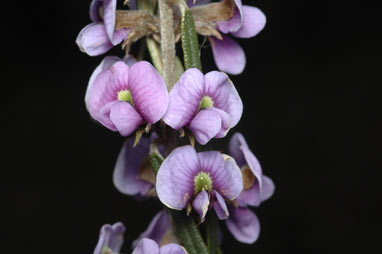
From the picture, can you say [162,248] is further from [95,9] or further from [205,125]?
[95,9]

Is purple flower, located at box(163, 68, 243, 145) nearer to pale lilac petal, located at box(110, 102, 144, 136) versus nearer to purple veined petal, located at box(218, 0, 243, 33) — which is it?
pale lilac petal, located at box(110, 102, 144, 136)

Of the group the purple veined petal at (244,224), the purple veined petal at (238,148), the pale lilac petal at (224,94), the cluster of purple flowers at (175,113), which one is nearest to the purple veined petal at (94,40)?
the cluster of purple flowers at (175,113)

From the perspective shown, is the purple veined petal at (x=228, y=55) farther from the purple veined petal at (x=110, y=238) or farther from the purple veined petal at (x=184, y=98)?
the purple veined petal at (x=110, y=238)

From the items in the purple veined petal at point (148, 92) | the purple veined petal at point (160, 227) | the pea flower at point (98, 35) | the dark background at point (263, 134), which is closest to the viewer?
the purple veined petal at point (148, 92)

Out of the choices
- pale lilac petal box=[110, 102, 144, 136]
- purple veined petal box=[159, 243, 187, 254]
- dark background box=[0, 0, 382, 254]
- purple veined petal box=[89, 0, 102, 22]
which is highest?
purple veined petal box=[89, 0, 102, 22]

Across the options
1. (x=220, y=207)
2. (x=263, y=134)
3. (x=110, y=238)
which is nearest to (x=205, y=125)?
Answer: (x=220, y=207)

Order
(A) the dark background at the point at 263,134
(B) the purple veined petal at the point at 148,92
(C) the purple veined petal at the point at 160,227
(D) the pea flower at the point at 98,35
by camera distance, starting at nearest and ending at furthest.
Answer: (B) the purple veined petal at the point at 148,92, (D) the pea flower at the point at 98,35, (C) the purple veined petal at the point at 160,227, (A) the dark background at the point at 263,134

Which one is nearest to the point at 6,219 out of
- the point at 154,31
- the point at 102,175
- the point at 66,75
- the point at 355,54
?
the point at 102,175

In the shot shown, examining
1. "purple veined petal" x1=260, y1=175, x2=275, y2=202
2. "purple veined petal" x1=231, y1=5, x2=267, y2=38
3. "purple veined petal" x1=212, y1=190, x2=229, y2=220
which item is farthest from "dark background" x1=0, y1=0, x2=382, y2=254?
"purple veined petal" x1=212, y1=190, x2=229, y2=220
